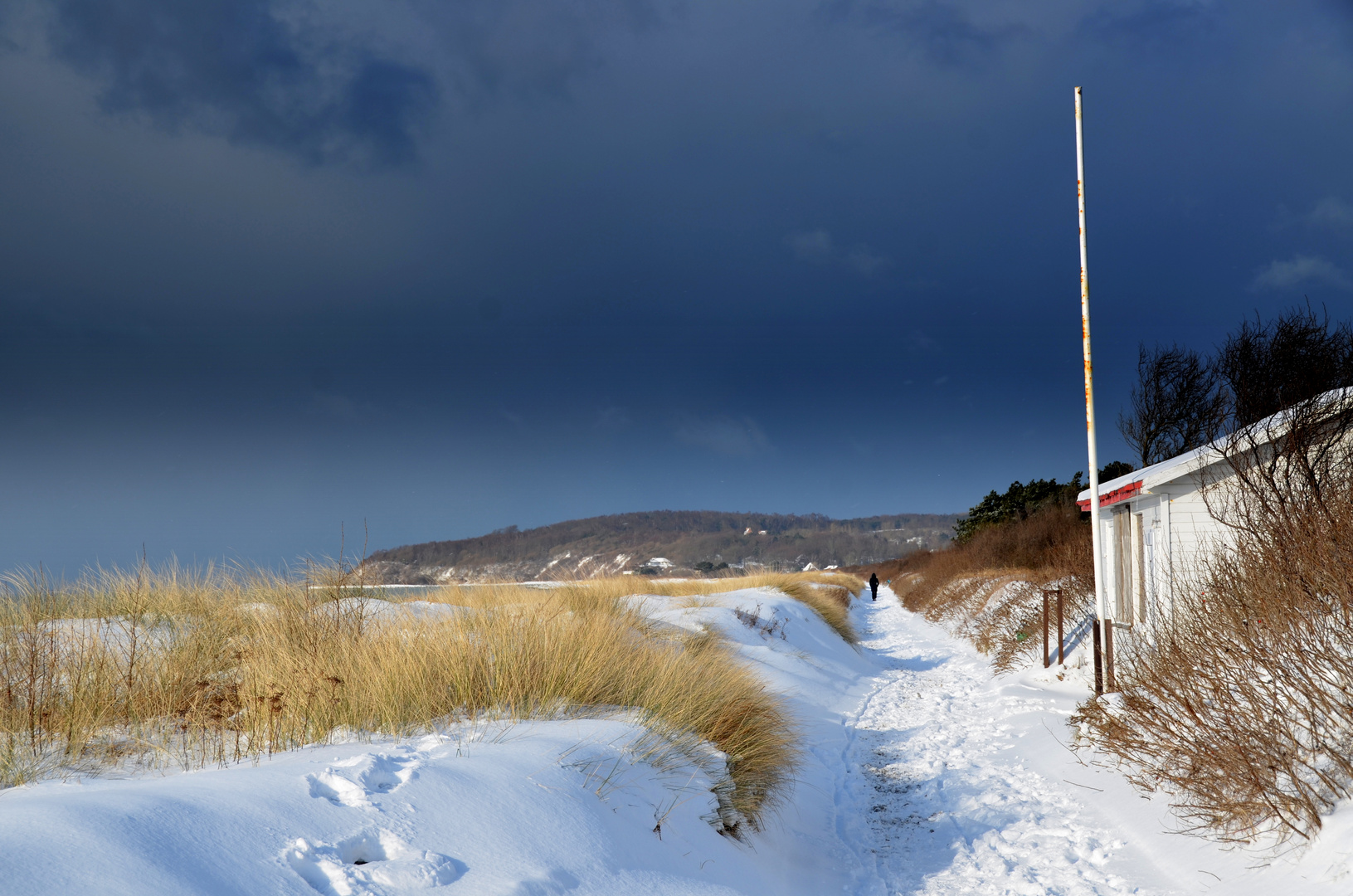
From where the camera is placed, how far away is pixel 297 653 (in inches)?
213

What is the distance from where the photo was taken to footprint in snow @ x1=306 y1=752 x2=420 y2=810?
3236 millimetres

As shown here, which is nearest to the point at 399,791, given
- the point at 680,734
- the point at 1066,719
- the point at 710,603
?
the point at 680,734

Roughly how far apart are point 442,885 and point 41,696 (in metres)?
3.37

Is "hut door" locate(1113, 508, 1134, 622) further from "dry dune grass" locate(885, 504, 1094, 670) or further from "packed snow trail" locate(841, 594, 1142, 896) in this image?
"packed snow trail" locate(841, 594, 1142, 896)

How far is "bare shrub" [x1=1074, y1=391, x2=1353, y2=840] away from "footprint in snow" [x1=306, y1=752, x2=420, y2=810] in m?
4.64

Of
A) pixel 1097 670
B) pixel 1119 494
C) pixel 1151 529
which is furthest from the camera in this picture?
pixel 1119 494

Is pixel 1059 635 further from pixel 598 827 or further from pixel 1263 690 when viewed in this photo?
pixel 598 827

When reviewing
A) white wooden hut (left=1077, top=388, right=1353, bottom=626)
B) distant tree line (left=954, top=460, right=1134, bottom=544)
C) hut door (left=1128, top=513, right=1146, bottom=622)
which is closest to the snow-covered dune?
white wooden hut (left=1077, top=388, right=1353, bottom=626)

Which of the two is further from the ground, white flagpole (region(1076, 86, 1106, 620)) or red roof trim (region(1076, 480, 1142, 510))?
white flagpole (region(1076, 86, 1106, 620))

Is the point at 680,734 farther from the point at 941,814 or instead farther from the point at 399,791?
the point at 941,814

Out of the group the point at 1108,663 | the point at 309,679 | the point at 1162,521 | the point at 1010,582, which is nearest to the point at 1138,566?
the point at 1162,521

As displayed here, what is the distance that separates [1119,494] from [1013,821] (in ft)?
24.6

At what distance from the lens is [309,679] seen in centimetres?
491

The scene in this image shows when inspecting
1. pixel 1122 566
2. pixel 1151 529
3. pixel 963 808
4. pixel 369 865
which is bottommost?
pixel 963 808
